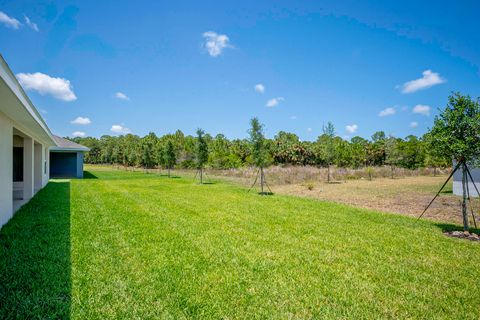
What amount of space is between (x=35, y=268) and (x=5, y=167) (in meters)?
4.50

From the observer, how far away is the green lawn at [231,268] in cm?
359

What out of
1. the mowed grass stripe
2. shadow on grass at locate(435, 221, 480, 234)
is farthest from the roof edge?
shadow on grass at locate(435, 221, 480, 234)

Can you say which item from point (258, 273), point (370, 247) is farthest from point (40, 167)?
point (370, 247)

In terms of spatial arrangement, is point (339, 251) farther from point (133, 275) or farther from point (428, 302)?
point (133, 275)

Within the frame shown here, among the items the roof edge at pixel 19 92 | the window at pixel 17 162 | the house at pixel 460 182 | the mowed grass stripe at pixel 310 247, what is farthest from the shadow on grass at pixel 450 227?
the window at pixel 17 162

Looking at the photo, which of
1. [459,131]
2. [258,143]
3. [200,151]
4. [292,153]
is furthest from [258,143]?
[292,153]

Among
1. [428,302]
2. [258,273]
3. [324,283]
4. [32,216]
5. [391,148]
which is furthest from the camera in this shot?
[391,148]

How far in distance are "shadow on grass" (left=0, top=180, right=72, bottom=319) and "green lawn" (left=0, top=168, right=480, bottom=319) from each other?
0.06ft

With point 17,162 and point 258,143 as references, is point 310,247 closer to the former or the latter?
point 258,143

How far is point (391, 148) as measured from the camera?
109ft

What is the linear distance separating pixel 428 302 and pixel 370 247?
2465mm

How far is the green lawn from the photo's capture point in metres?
3.59

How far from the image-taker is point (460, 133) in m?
7.84

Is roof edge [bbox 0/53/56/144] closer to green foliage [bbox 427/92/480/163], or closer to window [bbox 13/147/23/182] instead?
green foliage [bbox 427/92/480/163]
